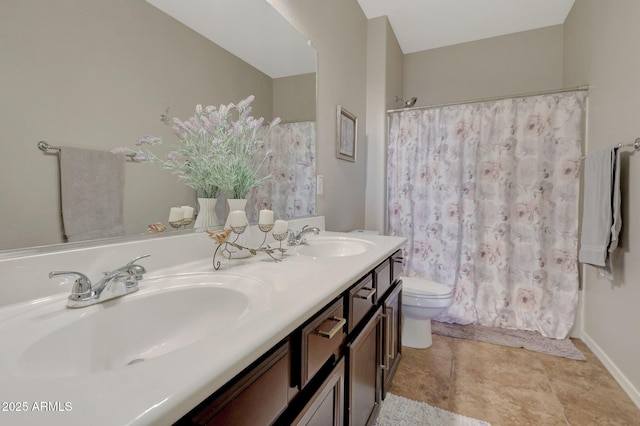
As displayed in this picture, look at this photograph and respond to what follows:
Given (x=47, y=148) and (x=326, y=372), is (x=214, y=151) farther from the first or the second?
A: (x=326, y=372)

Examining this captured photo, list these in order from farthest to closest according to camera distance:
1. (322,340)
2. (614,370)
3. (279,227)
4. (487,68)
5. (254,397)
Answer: (487,68) < (614,370) < (279,227) < (322,340) < (254,397)

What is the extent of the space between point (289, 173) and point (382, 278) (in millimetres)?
764

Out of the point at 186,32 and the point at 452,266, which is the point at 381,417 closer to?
the point at 452,266

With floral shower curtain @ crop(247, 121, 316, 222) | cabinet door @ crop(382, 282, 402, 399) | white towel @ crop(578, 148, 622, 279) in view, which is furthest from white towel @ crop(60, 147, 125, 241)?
white towel @ crop(578, 148, 622, 279)

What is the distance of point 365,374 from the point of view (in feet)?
3.68

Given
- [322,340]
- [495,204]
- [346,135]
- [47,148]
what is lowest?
[322,340]

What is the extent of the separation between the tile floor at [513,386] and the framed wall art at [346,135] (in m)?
1.47

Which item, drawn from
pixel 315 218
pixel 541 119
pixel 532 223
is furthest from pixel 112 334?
pixel 541 119

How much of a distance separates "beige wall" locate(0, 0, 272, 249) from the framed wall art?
1170mm

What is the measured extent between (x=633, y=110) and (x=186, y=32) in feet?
7.24

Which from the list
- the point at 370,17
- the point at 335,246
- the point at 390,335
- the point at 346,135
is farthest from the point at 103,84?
the point at 370,17

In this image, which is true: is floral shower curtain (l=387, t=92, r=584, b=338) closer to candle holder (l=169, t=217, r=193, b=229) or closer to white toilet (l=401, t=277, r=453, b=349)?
white toilet (l=401, t=277, r=453, b=349)

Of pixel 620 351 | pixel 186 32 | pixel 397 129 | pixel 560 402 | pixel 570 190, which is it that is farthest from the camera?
pixel 397 129

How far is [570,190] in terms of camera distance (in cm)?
210
